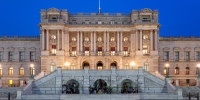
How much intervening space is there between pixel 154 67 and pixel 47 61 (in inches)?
1007

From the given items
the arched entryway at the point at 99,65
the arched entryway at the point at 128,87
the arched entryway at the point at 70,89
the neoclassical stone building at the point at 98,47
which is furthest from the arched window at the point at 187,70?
the arched entryway at the point at 70,89

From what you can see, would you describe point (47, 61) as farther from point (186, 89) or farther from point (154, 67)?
point (186, 89)

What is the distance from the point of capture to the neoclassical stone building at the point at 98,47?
65.0 metres

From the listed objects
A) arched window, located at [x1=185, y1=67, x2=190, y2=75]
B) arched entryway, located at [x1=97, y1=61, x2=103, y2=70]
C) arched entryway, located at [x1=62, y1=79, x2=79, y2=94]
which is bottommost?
arched entryway, located at [x1=62, y1=79, x2=79, y2=94]

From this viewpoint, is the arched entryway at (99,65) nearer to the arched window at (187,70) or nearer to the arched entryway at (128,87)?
the arched entryway at (128,87)

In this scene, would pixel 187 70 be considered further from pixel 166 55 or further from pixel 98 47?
pixel 98 47

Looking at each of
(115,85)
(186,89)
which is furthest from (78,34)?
(186,89)

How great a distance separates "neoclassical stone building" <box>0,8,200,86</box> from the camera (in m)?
65.0

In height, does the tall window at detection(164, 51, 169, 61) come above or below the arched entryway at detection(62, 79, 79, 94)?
above

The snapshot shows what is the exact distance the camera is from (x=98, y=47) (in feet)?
225

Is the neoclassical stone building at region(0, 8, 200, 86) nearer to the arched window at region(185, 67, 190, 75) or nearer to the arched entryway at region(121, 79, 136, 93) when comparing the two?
the arched window at region(185, 67, 190, 75)

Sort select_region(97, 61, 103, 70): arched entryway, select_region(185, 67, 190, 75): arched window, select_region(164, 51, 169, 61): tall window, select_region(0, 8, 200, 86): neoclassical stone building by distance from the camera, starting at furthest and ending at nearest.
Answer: select_region(164, 51, 169, 61): tall window < select_region(185, 67, 190, 75): arched window < select_region(97, 61, 103, 70): arched entryway < select_region(0, 8, 200, 86): neoclassical stone building

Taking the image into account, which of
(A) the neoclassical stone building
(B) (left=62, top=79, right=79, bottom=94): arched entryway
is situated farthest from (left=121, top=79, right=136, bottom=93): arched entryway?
(A) the neoclassical stone building

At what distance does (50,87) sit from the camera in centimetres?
4866
